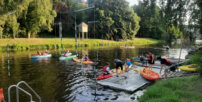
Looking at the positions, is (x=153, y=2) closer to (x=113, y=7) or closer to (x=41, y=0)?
(x=41, y=0)

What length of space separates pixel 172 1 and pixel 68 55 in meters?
17.6

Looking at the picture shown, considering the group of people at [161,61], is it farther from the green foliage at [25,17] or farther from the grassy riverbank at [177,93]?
the green foliage at [25,17]

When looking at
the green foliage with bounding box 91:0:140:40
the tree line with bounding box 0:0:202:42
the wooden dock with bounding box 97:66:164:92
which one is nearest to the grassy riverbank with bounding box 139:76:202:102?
the wooden dock with bounding box 97:66:164:92

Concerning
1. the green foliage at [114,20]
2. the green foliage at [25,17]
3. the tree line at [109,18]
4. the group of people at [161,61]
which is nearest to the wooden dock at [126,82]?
the group of people at [161,61]

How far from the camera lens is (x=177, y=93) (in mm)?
7680

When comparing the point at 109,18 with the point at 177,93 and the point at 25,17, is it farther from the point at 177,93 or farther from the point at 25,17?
the point at 177,93

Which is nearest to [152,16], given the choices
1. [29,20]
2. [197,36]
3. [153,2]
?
[153,2]

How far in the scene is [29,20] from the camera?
140ft

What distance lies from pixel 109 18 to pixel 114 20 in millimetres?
3706

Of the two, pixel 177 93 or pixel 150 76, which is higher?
pixel 177 93

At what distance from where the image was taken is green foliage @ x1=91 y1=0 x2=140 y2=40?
59062 millimetres

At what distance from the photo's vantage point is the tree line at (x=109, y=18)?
37.8 feet

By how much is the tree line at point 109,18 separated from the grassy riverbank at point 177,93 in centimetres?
366

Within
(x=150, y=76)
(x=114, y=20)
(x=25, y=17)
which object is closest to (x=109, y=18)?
(x=114, y=20)
